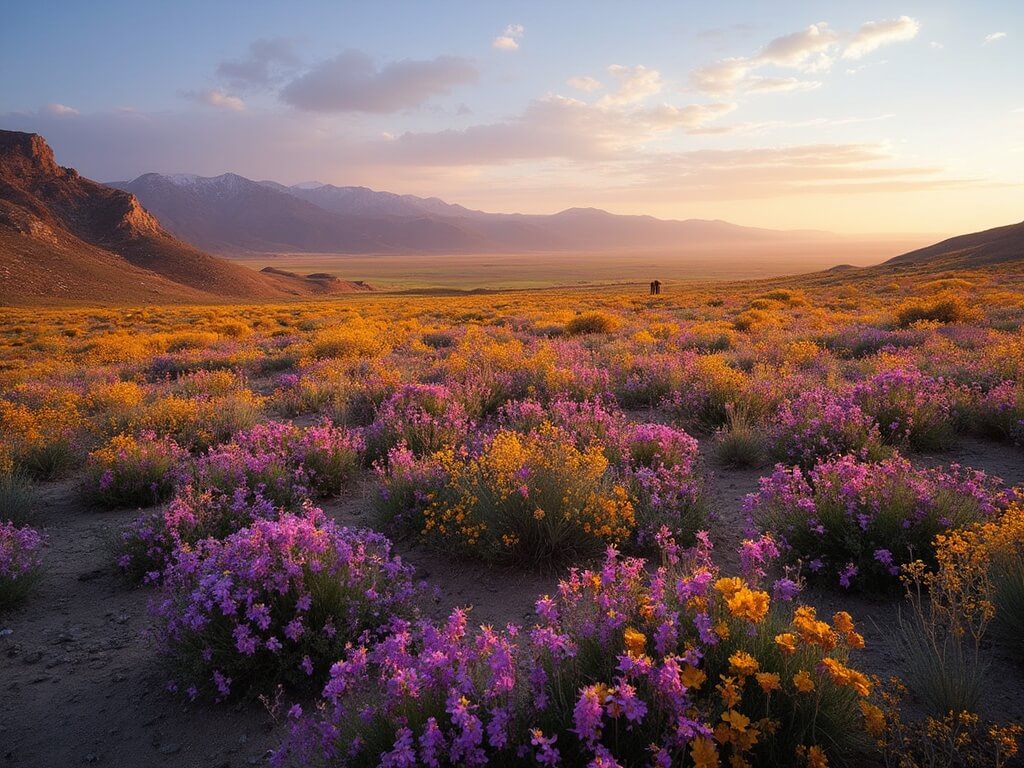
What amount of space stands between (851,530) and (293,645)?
3.64 m

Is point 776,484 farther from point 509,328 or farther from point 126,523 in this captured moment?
point 509,328

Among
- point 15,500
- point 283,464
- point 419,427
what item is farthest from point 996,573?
point 15,500

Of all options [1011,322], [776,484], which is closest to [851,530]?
[776,484]

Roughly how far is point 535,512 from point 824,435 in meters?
3.58

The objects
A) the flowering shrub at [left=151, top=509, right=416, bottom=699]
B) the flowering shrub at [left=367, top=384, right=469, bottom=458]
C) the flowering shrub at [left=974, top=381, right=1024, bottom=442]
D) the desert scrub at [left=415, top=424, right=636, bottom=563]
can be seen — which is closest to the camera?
the flowering shrub at [left=151, top=509, right=416, bottom=699]

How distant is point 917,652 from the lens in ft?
9.43

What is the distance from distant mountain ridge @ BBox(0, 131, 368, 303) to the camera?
6669 cm

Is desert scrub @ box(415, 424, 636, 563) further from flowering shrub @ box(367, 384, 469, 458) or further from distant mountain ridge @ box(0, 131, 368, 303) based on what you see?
distant mountain ridge @ box(0, 131, 368, 303)

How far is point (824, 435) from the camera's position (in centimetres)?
620

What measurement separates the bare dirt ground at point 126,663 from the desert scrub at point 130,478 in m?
0.53

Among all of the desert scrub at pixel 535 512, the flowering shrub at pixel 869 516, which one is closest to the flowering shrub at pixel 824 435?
the flowering shrub at pixel 869 516

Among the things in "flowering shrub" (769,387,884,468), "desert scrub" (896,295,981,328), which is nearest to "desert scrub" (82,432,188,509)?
"flowering shrub" (769,387,884,468)

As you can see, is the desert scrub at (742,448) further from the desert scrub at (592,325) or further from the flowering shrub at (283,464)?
the desert scrub at (592,325)

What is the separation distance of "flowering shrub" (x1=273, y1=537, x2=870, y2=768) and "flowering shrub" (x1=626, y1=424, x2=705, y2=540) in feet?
6.05
